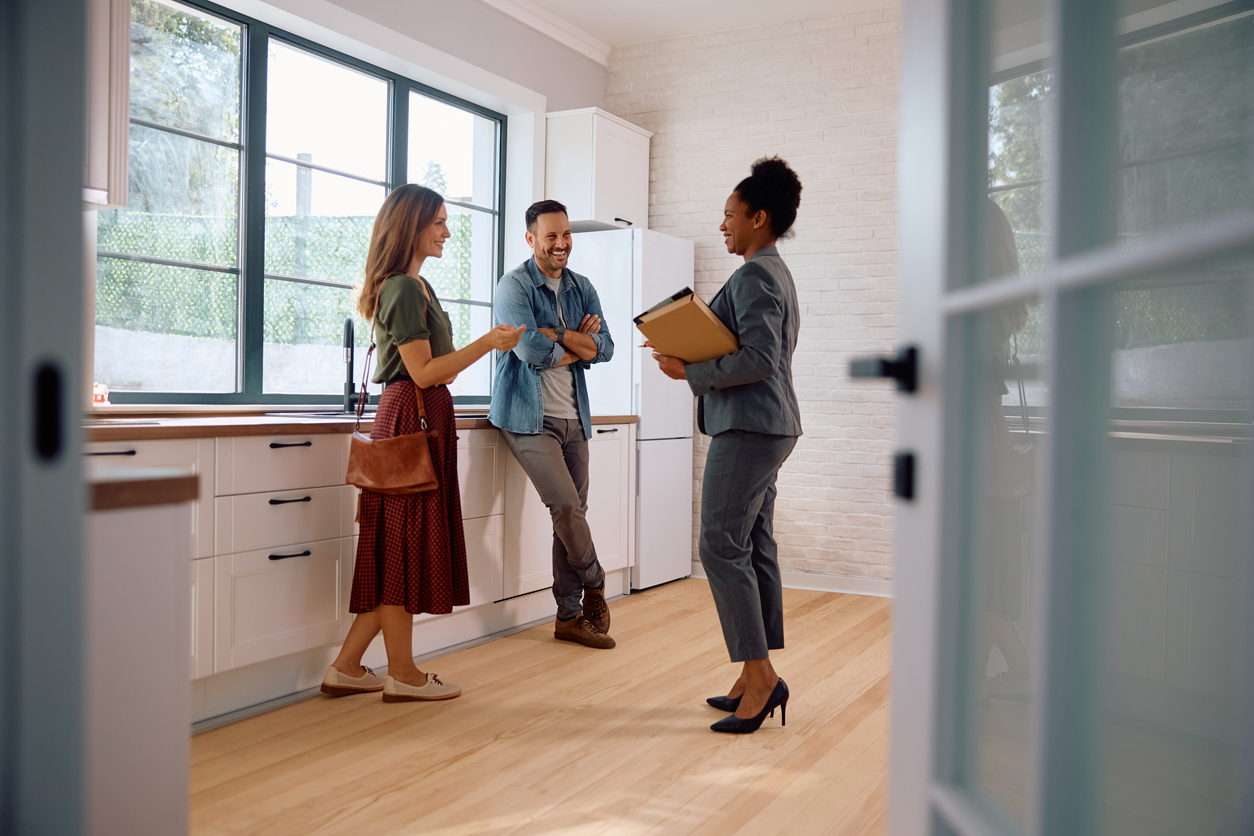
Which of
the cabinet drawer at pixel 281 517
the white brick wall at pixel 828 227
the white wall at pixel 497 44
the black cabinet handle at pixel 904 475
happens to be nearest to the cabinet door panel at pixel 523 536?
the cabinet drawer at pixel 281 517

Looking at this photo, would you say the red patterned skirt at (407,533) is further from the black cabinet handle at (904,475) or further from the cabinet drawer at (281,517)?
the black cabinet handle at (904,475)

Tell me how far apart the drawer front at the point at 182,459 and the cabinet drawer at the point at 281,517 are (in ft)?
0.11

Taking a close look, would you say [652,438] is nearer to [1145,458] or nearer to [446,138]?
[446,138]

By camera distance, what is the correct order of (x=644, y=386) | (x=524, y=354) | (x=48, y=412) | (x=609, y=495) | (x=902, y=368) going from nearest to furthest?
1. (x=48, y=412)
2. (x=902, y=368)
3. (x=524, y=354)
4. (x=609, y=495)
5. (x=644, y=386)

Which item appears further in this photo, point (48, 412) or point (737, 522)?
point (737, 522)

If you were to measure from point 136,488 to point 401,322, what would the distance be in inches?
59.6

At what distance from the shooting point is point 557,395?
131 inches

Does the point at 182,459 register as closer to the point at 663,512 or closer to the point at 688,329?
the point at 688,329

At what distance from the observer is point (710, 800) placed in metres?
2.00

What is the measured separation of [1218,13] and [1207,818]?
1.41 ft

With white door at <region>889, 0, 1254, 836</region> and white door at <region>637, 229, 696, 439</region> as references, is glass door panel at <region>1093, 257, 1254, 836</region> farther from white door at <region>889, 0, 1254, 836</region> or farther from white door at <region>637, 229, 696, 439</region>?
white door at <region>637, 229, 696, 439</region>

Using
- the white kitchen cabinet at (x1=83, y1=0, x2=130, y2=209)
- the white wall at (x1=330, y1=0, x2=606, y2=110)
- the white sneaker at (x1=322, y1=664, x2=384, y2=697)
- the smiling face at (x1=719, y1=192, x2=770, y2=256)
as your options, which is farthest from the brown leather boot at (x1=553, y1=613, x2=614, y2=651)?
the white wall at (x1=330, y1=0, x2=606, y2=110)

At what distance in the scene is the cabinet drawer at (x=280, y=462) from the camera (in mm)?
2371

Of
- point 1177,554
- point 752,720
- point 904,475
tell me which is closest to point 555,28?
point 752,720
